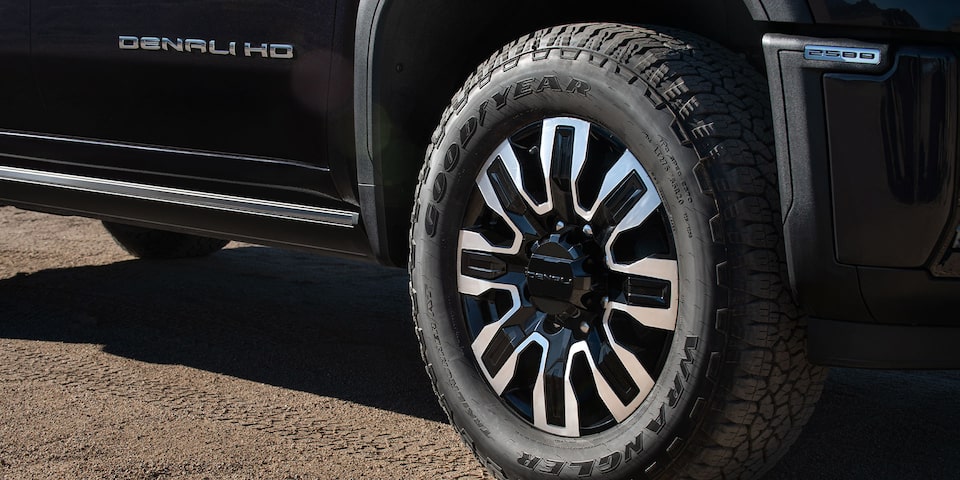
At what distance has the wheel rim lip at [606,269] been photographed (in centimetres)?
231

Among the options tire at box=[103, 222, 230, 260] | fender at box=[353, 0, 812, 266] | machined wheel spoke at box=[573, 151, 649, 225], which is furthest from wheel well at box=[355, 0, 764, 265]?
tire at box=[103, 222, 230, 260]

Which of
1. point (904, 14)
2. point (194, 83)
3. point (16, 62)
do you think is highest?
point (904, 14)

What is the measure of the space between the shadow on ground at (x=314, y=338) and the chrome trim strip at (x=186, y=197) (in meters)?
0.57

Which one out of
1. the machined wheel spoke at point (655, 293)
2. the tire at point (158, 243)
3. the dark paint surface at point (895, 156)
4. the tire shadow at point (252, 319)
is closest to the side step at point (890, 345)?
the dark paint surface at point (895, 156)

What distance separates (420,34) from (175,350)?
156 cm

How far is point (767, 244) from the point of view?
216 centimetres

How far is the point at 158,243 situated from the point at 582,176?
366 centimetres

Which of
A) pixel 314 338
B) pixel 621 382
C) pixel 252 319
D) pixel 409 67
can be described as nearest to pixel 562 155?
pixel 621 382

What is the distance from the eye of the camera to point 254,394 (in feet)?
10.9

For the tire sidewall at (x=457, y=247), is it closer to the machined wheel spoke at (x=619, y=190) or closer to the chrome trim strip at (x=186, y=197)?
the machined wheel spoke at (x=619, y=190)

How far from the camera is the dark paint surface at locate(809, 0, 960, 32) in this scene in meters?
1.98

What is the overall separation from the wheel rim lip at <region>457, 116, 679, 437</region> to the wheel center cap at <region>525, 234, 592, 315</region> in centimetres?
5

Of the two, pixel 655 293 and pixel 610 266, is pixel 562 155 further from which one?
pixel 655 293

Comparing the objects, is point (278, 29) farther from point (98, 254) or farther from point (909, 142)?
point (98, 254)
